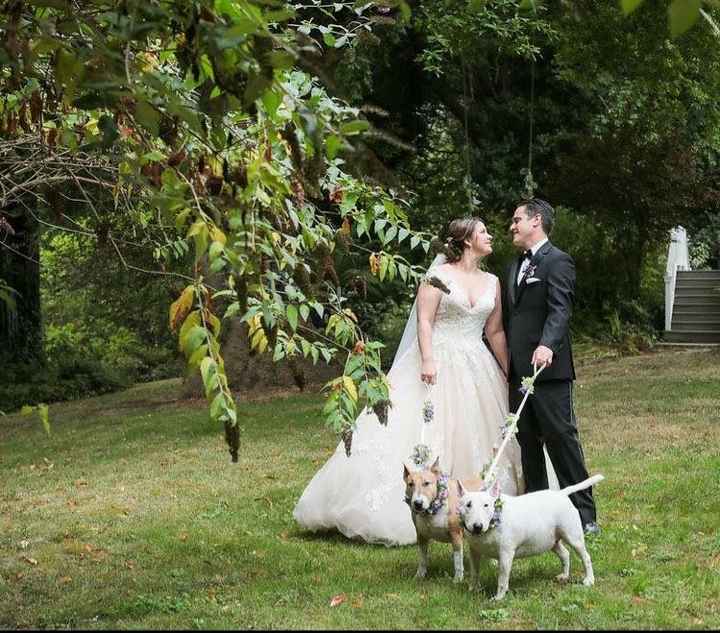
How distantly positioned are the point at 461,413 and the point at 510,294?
0.86m

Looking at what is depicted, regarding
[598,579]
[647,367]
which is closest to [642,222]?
[647,367]

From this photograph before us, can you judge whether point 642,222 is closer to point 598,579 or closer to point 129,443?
point 129,443

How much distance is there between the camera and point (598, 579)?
20.8 ft

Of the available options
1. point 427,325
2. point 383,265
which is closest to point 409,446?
point 427,325

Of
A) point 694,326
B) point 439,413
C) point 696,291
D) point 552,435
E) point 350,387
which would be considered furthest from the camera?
point 696,291

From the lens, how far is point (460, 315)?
7.89m

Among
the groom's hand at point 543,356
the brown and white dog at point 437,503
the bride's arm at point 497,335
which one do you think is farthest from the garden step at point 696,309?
the brown and white dog at point 437,503

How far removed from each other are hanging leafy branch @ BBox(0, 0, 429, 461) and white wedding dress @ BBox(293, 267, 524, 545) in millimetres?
1897

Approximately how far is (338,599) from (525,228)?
2.75 m

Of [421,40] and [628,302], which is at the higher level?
[421,40]

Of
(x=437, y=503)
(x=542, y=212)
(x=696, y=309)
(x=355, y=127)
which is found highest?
(x=355, y=127)

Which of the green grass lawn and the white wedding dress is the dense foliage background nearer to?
the white wedding dress

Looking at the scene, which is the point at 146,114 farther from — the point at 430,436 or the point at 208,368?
the point at 430,436

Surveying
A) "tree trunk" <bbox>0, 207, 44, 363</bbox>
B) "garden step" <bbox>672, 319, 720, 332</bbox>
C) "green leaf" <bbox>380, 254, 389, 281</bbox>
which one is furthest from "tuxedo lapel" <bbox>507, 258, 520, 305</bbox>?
"garden step" <bbox>672, 319, 720, 332</bbox>
